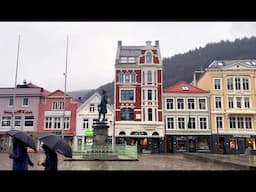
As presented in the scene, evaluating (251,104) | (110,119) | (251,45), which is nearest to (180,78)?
(251,45)

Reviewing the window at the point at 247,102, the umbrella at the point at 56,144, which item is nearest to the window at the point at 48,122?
the window at the point at 247,102

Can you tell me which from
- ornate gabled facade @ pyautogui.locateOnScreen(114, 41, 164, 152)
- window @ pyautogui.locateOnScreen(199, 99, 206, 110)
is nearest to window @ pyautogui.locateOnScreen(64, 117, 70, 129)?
ornate gabled facade @ pyautogui.locateOnScreen(114, 41, 164, 152)

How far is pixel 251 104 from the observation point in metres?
36.7

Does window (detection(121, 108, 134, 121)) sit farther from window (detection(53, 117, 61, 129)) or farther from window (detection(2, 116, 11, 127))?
window (detection(2, 116, 11, 127))

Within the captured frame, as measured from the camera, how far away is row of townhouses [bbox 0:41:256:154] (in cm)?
3553

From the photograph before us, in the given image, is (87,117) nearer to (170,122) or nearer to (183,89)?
(170,122)

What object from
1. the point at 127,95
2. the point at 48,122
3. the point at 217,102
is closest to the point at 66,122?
the point at 48,122

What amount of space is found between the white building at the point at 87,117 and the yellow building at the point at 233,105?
13.0 meters

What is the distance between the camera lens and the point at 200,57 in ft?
200

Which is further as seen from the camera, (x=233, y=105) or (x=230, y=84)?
(x=230, y=84)

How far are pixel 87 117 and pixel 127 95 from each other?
19.0ft

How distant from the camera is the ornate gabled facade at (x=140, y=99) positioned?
116ft

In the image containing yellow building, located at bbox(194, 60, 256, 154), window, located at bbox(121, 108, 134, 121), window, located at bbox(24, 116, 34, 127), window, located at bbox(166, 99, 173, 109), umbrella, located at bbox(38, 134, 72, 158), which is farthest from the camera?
window, located at bbox(166, 99, 173, 109)
